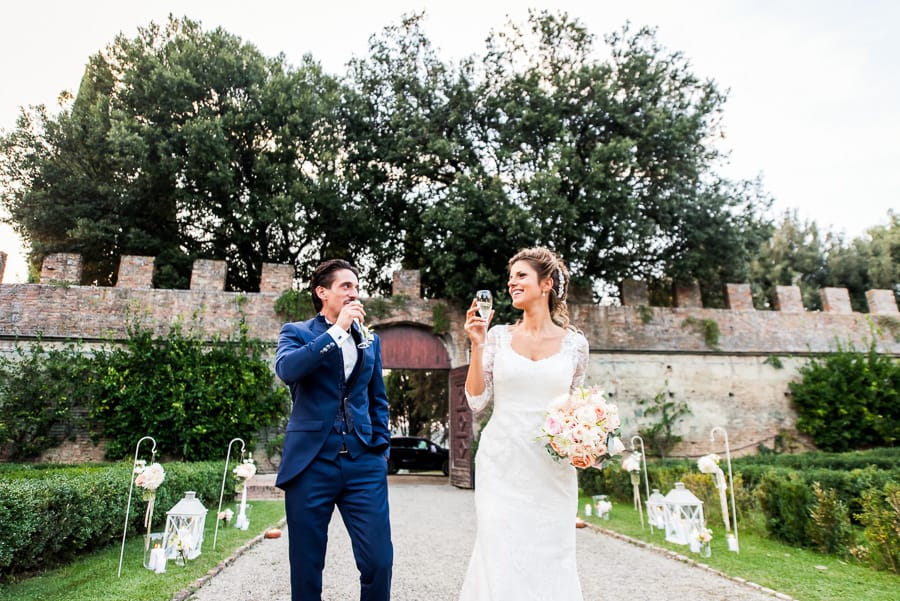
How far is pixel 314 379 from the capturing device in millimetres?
2941

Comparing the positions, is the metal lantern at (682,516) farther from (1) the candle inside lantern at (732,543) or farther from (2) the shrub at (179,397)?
(2) the shrub at (179,397)

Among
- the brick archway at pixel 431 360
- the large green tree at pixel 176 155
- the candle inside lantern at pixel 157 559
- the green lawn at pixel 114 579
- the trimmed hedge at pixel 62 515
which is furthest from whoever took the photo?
the brick archway at pixel 431 360

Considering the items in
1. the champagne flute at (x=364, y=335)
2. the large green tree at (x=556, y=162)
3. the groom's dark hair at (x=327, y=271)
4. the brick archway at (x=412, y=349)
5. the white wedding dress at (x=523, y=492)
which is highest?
the large green tree at (x=556, y=162)

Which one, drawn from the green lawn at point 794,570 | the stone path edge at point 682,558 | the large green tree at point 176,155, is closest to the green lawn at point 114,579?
the stone path edge at point 682,558

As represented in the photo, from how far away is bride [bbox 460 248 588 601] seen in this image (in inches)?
104

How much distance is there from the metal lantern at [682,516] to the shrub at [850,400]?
443 inches

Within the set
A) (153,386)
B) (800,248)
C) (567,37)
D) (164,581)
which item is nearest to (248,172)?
(153,386)

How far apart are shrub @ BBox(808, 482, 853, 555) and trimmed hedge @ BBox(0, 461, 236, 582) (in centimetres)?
788

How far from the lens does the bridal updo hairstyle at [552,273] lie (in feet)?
11.1

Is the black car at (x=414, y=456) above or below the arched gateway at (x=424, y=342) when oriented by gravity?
below

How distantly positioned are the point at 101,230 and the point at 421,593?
13.7 meters

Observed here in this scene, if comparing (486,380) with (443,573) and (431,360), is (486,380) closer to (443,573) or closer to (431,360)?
(443,573)

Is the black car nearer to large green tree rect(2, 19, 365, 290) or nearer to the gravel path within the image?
large green tree rect(2, 19, 365, 290)

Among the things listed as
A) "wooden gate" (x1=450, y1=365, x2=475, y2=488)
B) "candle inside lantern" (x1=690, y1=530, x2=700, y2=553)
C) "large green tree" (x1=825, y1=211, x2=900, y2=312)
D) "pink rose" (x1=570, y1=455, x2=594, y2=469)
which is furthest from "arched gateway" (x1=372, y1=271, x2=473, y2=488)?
"large green tree" (x1=825, y1=211, x2=900, y2=312)
